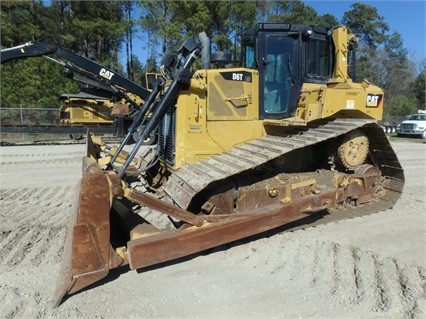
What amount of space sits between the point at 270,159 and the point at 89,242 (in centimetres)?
207

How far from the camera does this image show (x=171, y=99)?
14.6 ft

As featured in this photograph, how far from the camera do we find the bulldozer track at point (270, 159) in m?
3.91

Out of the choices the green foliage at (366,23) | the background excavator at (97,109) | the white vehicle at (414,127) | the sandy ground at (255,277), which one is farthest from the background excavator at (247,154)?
the green foliage at (366,23)

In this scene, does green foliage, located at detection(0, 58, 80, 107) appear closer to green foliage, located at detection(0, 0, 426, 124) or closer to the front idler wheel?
green foliage, located at detection(0, 0, 426, 124)

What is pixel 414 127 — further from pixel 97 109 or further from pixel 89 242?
pixel 89 242

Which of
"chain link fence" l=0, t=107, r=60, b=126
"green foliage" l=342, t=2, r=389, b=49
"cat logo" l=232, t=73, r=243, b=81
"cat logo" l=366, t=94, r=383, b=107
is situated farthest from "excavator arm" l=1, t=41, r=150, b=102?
"green foliage" l=342, t=2, r=389, b=49

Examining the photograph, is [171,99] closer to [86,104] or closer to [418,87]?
[86,104]

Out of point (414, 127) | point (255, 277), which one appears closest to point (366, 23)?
point (414, 127)

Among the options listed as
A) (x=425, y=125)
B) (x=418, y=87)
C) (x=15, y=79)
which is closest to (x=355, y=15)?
(x=418, y=87)

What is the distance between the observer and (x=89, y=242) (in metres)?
3.19

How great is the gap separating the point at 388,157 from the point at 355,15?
46.6 meters

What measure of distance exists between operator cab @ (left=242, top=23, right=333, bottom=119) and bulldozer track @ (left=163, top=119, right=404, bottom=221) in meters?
0.45

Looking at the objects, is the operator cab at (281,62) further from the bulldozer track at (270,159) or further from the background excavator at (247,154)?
the bulldozer track at (270,159)

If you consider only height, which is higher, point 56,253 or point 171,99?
point 171,99
